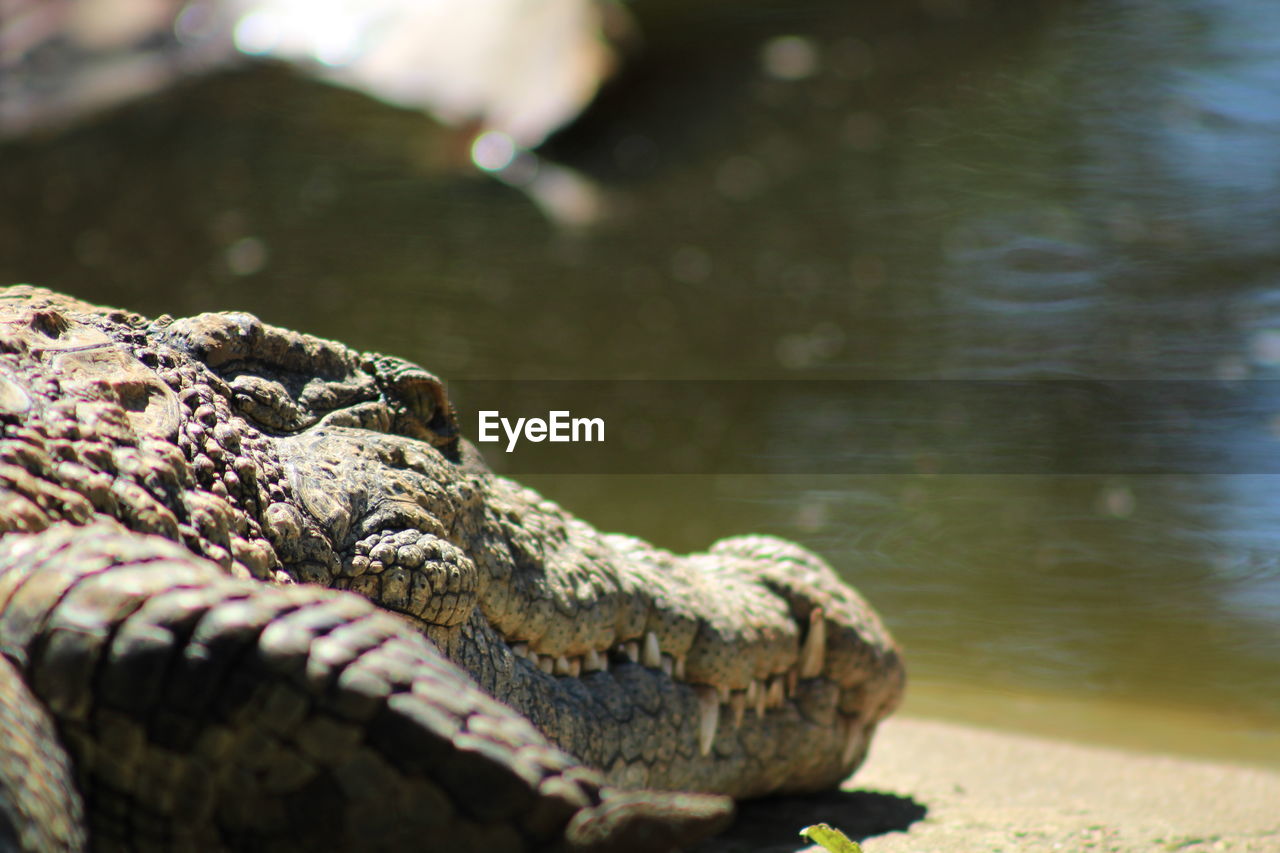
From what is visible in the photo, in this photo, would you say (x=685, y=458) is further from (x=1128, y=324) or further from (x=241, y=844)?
(x=241, y=844)

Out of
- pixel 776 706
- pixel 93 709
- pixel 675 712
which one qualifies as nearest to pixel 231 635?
pixel 93 709

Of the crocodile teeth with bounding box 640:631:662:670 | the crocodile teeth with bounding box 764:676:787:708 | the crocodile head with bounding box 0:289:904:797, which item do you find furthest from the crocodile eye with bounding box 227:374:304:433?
the crocodile teeth with bounding box 764:676:787:708

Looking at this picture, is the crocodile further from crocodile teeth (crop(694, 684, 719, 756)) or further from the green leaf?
the green leaf

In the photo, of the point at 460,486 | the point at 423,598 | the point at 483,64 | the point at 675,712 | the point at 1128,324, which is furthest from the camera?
the point at 483,64

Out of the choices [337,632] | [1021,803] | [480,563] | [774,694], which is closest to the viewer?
[337,632]

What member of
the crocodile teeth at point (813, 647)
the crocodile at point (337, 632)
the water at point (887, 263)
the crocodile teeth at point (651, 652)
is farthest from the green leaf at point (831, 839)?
the water at point (887, 263)

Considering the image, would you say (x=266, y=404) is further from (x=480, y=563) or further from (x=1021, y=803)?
(x=1021, y=803)

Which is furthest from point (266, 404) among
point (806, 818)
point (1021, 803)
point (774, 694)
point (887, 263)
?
point (887, 263)
